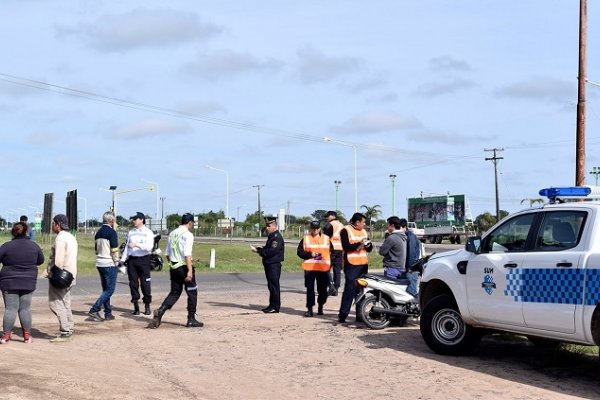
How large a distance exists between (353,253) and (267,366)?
4012 millimetres

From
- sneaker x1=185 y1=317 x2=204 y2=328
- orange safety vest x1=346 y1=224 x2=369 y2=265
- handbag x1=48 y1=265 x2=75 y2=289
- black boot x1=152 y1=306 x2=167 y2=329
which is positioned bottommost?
sneaker x1=185 y1=317 x2=204 y2=328

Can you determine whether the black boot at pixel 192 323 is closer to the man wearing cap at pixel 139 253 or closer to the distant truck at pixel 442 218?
the man wearing cap at pixel 139 253

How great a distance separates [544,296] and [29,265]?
22.3 ft

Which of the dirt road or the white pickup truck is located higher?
the white pickup truck

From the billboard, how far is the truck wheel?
62.3m

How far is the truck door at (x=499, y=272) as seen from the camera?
888 cm

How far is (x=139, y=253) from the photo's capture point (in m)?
13.5

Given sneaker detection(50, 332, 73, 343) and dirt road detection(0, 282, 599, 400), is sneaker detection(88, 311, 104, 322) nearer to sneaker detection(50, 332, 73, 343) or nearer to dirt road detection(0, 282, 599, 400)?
dirt road detection(0, 282, 599, 400)

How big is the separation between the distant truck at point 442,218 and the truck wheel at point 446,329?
2210 inches

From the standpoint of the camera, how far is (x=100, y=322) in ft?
43.2

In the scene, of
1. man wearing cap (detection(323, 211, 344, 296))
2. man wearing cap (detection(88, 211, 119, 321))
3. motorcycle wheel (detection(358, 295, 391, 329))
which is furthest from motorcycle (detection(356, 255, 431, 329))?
man wearing cap (detection(88, 211, 119, 321))

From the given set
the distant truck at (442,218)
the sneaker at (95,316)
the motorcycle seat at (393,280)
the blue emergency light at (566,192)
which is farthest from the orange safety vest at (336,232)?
the distant truck at (442,218)

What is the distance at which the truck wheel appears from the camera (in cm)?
987

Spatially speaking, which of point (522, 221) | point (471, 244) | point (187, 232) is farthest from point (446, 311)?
point (187, 232)
